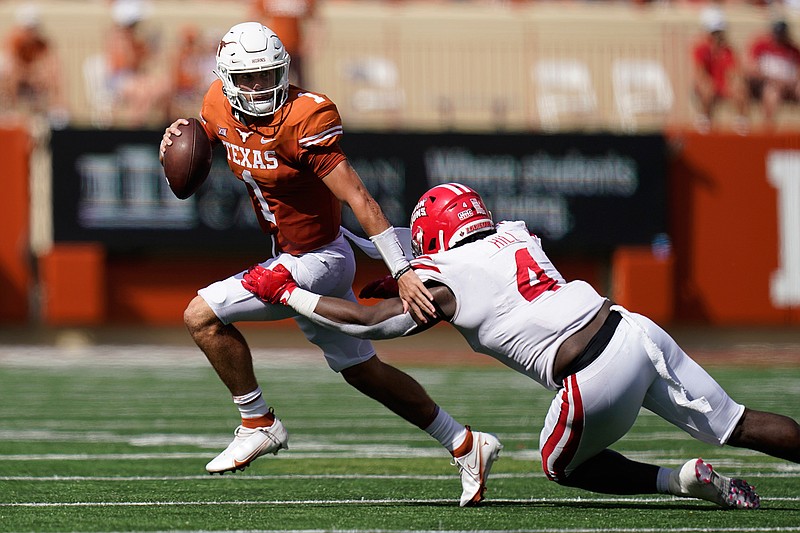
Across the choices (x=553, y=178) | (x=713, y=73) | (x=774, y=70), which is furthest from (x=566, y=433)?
(x=774, y=70)

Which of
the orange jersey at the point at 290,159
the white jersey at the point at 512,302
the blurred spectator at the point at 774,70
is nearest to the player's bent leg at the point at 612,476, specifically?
the white jersey at the point at 512,302

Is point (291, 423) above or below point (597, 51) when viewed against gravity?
below

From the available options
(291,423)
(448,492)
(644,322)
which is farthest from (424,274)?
(291,423)

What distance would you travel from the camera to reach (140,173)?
42.0 feet

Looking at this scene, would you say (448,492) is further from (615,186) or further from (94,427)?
(615,186)

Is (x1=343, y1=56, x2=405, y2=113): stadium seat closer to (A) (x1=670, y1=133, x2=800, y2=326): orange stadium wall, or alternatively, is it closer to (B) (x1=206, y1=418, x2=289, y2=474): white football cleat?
(A) (x1=670, y1=133, x2=800, y2=326): orange stadium wall

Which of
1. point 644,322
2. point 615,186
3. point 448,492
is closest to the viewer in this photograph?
point 644,322

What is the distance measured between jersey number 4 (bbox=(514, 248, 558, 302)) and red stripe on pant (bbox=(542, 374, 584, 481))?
288 millimetres

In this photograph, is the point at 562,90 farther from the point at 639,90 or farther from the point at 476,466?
the point at 476,466

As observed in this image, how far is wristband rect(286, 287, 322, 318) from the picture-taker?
4.51m

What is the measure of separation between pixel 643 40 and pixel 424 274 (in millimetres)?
11719

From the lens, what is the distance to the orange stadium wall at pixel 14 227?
41.8 feet

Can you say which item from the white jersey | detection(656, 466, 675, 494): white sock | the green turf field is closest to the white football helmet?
the white jersey

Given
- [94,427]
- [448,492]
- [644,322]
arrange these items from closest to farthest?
[644,322] < [448,492] < [94,427]
